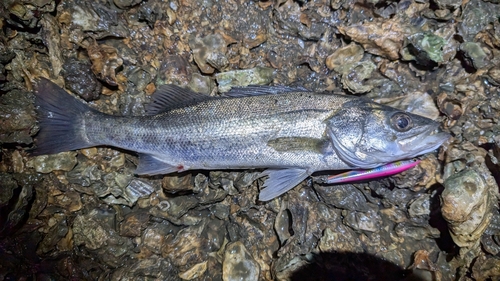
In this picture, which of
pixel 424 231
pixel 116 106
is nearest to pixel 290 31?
pixel 116 106

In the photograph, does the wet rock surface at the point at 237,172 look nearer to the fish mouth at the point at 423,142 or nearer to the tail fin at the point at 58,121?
the tail fin at the point at 58,121

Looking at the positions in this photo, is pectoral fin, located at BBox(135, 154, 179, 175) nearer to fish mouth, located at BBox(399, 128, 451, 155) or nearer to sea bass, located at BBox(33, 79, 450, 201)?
sea bass, located at BBox(33, 79, 450, 201)

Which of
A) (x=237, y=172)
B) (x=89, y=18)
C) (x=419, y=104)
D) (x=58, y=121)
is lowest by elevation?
(x=237, y=172)

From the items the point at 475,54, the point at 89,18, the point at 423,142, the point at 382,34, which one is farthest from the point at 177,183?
the point at 475,54

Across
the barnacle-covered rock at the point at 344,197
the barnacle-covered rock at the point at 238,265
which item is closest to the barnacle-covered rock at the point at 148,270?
the barnacle-covered rock at the point at 238,265

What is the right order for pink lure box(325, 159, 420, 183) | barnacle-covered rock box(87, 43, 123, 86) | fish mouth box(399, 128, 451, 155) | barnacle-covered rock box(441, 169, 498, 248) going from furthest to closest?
barnacle-covered rock box(87, 43, 123, 86) < pink lure box(325, 159, 420, 183) < fish mouth box(399, 128, 451, 155) < barnacle-covered rock box(441, 169, 498, 248)

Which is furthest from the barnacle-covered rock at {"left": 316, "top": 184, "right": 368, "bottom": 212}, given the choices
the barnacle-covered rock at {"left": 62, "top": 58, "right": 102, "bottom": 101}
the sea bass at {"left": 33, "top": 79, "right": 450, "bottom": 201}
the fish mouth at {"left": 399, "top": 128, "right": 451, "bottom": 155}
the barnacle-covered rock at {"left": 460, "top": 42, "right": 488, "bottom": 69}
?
the barnacle-covered rock at {"left": 62, "top": 58, "right": 102, "bottom": 101}

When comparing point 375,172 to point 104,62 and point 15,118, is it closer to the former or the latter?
point 104,62
